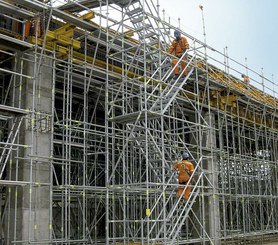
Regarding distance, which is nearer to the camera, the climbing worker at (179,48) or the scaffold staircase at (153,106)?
the scaffold staircase at (153,106)

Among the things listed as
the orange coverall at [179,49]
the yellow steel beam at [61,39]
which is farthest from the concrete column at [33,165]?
the orange coverall at [179,49]

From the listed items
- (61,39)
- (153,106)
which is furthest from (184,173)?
(61,39)

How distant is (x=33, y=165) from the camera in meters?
12.2

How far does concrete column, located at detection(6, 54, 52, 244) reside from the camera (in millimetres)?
11727

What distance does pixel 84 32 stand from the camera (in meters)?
14.4

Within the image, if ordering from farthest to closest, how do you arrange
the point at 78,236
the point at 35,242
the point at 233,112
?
the point at 233,112 → the point at 78,236 → the point at 35,242

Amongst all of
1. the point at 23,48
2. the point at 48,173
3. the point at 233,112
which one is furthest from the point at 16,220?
the point at 233,112

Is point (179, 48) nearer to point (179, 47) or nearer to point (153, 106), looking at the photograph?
point (179, 47)

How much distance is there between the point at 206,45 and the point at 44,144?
26.2 ft

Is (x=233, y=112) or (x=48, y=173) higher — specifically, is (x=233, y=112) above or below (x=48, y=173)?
above

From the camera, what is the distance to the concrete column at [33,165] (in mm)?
11727

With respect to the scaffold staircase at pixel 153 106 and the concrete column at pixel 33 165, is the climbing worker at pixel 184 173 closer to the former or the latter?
the scaffold staircase at pixel 153 106

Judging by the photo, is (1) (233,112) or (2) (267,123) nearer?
(1) (233,112)

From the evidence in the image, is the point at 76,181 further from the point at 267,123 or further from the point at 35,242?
the point at 267,123
